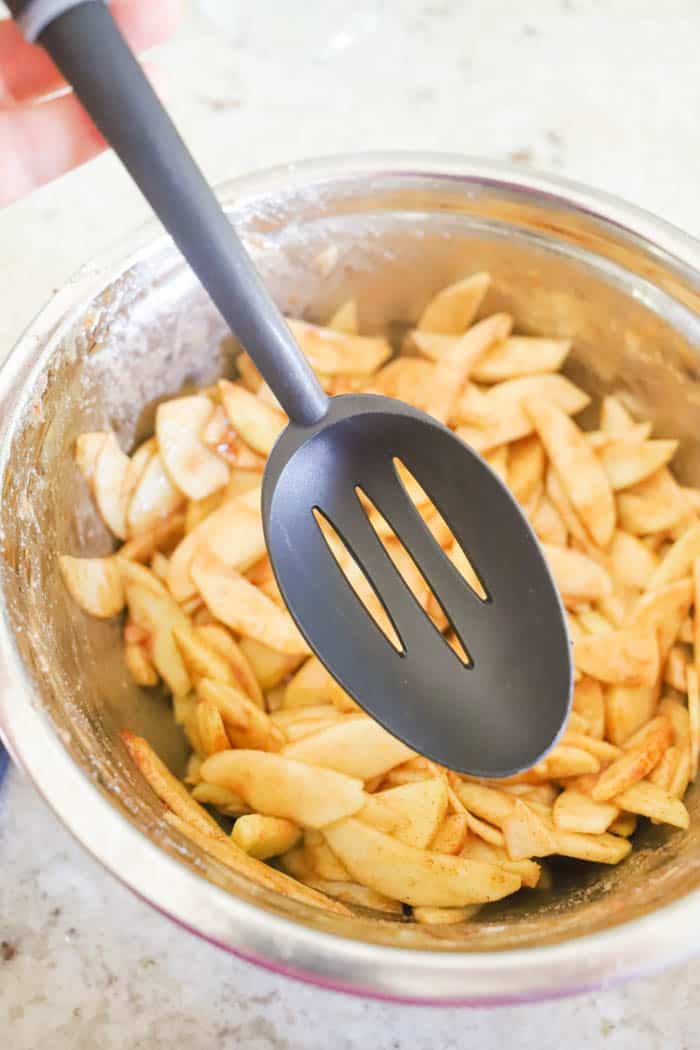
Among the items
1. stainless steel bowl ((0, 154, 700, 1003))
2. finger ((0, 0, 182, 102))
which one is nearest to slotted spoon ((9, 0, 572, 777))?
stainless steel bowl ((0, 154, 700, 1003))

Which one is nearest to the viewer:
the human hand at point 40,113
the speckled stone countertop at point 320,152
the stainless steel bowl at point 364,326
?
the stainless steel bowl at point 364,326

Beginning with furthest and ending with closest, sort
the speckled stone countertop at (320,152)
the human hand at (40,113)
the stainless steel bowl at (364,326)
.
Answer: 1. the human hand at (40,113)
2. the speckled stone countertop at (320,152)
3. the stainless steel bowl at (364,326)

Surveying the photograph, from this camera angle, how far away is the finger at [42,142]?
81 centimetres

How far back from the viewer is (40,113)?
2.68 feet

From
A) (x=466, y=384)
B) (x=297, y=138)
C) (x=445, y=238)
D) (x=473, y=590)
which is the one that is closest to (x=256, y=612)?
(x=473, y=590)

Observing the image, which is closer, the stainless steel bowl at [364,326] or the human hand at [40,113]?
the stainless steel bowl at [364,326]

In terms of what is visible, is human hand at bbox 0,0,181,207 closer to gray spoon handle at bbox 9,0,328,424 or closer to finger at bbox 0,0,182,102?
finger at bbox 0,0,182,102

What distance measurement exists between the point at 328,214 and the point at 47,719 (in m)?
0.58

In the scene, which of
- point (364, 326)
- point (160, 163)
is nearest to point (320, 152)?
point (364, 326)

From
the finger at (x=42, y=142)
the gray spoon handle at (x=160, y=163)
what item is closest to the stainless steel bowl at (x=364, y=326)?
the finger at (x=42, y=142)

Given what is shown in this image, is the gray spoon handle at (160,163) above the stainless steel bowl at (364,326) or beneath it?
above

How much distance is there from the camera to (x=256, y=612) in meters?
0.82

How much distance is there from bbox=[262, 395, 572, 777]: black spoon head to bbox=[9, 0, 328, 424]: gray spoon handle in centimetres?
10

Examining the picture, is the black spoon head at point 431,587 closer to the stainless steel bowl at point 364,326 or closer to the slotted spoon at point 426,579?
the slotted spoon at point 426,579
